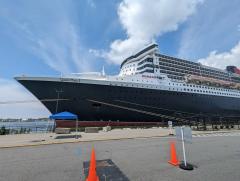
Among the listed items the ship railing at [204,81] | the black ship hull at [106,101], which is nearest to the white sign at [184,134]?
the black ship hull at [106,101]

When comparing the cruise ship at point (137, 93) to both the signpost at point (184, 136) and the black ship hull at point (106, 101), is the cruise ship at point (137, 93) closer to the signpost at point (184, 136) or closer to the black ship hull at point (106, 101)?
the black ship hull at point (106, 101)

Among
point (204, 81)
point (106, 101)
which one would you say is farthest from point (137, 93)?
point (204, 81)

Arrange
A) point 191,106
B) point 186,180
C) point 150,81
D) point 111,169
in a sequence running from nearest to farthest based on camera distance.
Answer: point 186,180 < point 111,169 < point 150,81 < point 191,106

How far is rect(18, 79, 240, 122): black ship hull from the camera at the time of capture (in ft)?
65.6

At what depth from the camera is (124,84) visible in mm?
21828

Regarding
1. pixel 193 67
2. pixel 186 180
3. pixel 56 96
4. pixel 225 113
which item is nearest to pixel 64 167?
pixel 186 180

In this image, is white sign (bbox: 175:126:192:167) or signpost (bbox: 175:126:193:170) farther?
white sign (bbox: 175:126:192:167)

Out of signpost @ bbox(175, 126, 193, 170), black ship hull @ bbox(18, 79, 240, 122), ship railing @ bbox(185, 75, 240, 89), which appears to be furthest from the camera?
ship railing @ bbox(185, 75, 240, 89)

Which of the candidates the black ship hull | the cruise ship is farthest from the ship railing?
the black ship hull

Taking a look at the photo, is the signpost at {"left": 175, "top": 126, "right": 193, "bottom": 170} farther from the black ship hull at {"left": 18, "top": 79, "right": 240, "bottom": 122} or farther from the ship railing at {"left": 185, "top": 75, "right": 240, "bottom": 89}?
the ship railing at {"left": 185, "top": 75, "right": 240, "bottom": 89}

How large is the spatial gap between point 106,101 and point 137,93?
458cm

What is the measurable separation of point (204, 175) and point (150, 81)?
20412 mm

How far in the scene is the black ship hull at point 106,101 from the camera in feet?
65.6

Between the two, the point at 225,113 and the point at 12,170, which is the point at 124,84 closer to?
the point at 12,170
